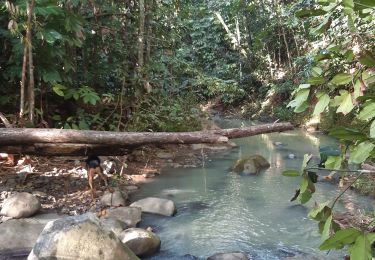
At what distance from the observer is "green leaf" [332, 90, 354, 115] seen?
1056 mm

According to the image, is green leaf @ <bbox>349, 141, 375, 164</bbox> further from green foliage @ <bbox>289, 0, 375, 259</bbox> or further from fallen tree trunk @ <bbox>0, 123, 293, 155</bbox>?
fallen tree trunk @ <bbox>0, 123, 293, 155</bbox>

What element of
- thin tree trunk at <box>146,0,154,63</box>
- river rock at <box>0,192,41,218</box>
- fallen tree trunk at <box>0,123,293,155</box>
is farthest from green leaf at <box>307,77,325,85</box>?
thin tree trunk at <box>146,0,154,63</box>

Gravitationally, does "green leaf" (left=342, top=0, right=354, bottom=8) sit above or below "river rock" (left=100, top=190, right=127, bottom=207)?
above

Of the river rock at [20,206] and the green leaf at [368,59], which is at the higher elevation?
the green leaf at [368,59]

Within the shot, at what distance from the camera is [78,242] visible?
147 inches

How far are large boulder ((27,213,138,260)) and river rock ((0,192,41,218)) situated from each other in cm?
135

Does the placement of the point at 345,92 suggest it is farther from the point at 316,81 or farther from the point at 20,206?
the point at 20,206

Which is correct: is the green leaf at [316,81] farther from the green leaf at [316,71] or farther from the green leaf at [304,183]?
the green leaf at [304,183]

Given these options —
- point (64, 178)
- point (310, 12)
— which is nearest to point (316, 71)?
point (310, 12)

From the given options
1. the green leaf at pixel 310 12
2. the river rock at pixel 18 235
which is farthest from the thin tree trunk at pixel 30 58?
the green leaf at pixel 310 12

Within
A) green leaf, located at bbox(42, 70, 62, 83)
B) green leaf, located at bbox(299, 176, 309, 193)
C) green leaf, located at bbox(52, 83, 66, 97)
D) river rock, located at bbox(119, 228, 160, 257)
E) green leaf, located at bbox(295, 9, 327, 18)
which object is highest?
green leaf, located at bbox(42, 70, 62, 83)

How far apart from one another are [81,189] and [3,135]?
197 cm

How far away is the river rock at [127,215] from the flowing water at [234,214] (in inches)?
6.2

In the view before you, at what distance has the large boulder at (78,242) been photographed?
3.64 m
